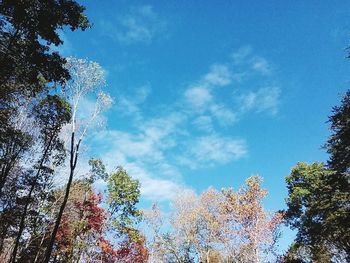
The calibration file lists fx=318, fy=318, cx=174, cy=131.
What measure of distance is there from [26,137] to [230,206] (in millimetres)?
19214

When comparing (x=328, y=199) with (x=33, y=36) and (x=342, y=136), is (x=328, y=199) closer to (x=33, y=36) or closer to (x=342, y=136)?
(x=342, y=136)

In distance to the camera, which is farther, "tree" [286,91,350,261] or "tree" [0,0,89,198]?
"tree" [286,91,350,261]

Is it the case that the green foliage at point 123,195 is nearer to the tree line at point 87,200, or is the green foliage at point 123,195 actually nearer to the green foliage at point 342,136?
the tree line at point 87,200

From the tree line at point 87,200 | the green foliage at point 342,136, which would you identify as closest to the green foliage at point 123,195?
the tree line at point 87,200

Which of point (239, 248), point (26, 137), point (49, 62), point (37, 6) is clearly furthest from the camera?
point (239, 248)

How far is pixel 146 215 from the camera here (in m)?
37.2

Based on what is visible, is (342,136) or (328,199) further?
(328,199)

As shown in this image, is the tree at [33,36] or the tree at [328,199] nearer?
the tree at [33,36]

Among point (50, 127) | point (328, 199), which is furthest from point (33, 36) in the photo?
point (328, 199)

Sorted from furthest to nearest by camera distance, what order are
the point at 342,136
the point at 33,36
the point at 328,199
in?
1. the point at 328,199
2. the point at 342,136
3. the point at 33,36

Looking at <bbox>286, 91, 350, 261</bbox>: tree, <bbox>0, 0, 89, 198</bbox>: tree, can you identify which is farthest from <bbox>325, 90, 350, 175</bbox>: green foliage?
<bbox>0, 0, 89, 198</bbox>: tree

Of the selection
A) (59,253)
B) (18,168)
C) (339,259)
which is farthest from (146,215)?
(339,259)

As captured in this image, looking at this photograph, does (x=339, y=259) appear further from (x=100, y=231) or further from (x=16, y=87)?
(x=16, y=87)

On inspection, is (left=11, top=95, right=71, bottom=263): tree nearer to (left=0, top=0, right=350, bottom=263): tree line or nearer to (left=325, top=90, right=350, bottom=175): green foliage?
(left=0, top=0, right=350, bottom=263): tree line
